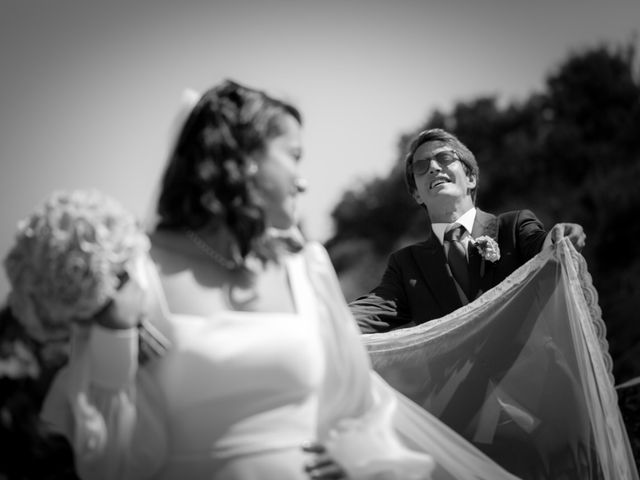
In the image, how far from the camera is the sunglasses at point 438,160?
13.3ft

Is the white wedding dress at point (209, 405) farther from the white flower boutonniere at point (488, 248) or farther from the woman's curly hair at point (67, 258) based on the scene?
the white flower boutonniere at point (488, 248)

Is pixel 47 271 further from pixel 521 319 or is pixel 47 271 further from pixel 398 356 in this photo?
pixel 521 319

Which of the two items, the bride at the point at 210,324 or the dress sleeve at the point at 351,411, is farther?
the dress sleeve at the point at 351,411

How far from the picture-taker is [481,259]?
3.99 m

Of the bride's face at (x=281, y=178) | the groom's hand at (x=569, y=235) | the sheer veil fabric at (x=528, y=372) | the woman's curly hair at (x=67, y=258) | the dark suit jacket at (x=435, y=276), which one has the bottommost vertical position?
the sheer veil fabric at (x=528, y=372)

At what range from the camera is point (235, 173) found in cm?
210

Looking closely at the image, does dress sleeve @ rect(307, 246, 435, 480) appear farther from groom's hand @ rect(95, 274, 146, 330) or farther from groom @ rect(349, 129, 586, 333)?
groom @ rect(349, 129, 586, 333)

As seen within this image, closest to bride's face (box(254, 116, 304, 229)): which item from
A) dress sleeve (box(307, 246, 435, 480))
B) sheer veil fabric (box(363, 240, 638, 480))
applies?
dress sleeve (box(307, 246, 435, 480))

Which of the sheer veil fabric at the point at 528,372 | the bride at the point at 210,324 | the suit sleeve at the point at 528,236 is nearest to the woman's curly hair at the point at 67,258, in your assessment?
the bride at the point at 210,324

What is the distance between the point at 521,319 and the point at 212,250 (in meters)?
1.91

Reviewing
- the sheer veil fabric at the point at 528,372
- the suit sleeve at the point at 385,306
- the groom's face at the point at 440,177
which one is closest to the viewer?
the sheer veil fabric at the point at 528,372

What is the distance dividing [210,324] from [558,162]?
17.4 meters

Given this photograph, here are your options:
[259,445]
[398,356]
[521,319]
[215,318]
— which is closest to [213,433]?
[259,445]

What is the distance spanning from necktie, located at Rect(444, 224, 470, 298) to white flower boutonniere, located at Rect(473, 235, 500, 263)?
0.25 ft
